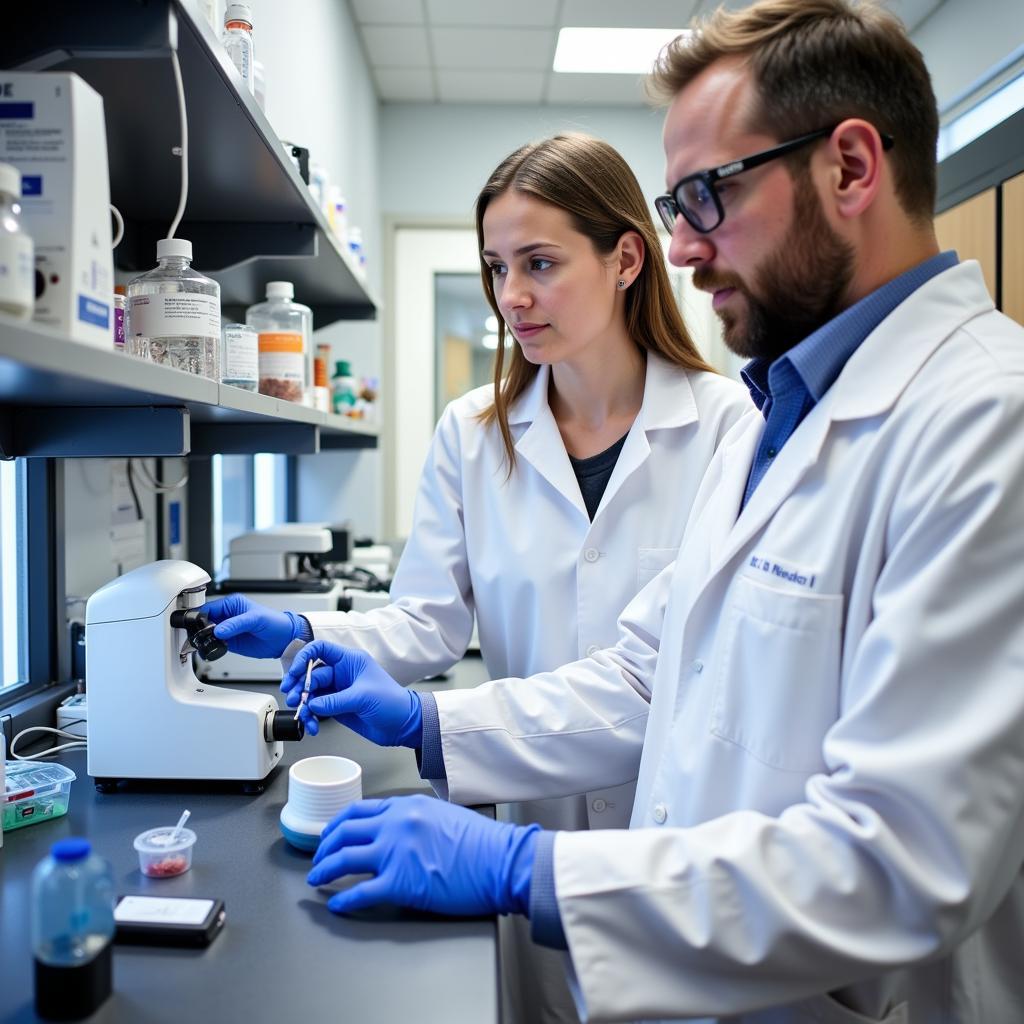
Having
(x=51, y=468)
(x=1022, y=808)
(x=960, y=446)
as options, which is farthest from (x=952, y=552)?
(x=51, y=468)

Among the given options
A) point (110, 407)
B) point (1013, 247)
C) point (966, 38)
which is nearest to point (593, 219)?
point (110, 407)

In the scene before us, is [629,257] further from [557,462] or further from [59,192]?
[59,192]

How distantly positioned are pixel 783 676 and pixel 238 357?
2.92 feet

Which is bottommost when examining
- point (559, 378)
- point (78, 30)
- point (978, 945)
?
point (978, 945)

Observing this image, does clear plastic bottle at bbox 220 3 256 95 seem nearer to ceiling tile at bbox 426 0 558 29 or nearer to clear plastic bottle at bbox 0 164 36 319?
clear plastic bottle at bbox 0 164 36 319

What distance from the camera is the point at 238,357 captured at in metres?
1.27

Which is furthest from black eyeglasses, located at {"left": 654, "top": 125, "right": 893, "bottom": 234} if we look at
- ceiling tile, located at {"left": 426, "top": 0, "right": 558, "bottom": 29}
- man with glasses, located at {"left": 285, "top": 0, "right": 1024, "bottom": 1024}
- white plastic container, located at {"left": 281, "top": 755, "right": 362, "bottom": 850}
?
ceiling tile, located at {"left": 426, "top": 0, "right": 558, "bottom": 29}

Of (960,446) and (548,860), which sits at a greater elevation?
(960,446)

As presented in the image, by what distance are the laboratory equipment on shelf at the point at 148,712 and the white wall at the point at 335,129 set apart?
129cm

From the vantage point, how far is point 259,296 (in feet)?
6.91

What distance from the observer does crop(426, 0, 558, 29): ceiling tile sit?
3.02m

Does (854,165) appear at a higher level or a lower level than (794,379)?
higher

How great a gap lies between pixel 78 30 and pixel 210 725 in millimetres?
765

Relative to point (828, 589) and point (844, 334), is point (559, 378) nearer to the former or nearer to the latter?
point (844, 334)
